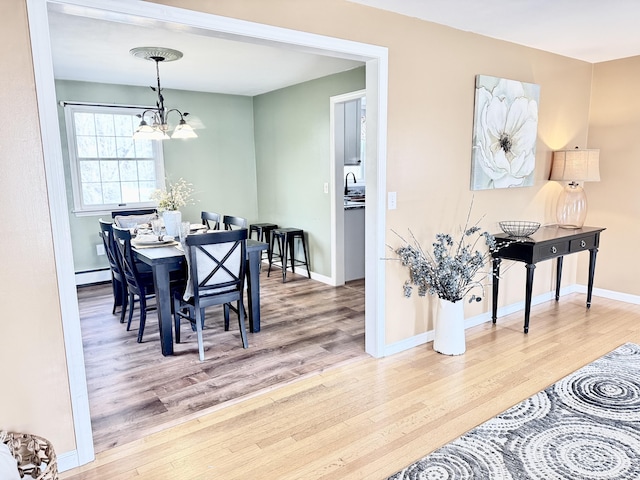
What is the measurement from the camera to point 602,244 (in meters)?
4.61

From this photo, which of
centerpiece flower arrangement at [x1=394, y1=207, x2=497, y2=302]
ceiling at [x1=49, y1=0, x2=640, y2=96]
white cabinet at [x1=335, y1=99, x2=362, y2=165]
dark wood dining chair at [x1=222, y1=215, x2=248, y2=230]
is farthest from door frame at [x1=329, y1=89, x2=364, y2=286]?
centerpiece flower arrangement at [x1=394, y1=207, x2=497, y2=302]

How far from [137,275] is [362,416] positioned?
2154 mm

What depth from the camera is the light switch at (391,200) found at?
3.09 metres

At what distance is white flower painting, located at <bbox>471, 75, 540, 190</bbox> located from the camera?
11.6 ft

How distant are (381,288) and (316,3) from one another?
1.89m

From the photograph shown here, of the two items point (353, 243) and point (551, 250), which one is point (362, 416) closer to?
point (551, 250)

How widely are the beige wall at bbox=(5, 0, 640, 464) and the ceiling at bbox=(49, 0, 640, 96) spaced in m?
0.15

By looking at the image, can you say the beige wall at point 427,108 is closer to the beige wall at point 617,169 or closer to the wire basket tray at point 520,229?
the wire basket tray at point 520,229

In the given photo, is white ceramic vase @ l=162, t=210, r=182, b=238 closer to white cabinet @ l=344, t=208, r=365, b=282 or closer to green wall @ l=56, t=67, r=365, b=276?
green wall @ l=56, t=67, r=365, b=276

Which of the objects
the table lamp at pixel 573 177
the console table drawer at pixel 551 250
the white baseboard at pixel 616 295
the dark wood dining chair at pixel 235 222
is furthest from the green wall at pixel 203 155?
the white baseboard at pixel 616 295

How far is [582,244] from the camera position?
4.00m

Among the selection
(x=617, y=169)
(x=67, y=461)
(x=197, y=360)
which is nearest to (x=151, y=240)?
(x=197, y=360)

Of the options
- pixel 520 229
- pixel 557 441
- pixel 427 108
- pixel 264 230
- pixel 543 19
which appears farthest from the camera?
pixel 264 230

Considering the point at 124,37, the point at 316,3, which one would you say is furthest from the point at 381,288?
the point at 124,37
